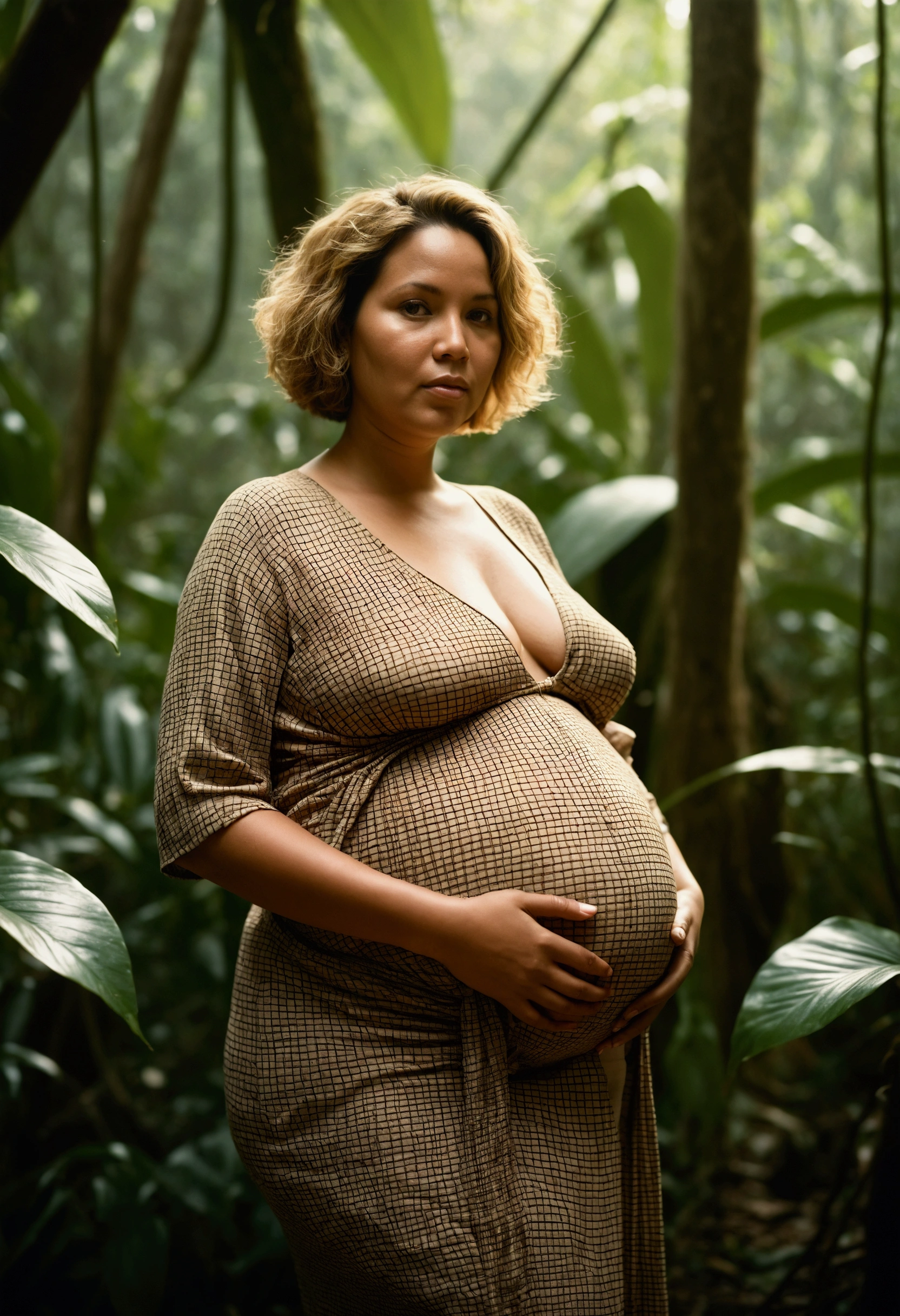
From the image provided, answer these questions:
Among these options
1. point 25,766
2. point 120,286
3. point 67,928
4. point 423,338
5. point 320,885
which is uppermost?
point 423,338

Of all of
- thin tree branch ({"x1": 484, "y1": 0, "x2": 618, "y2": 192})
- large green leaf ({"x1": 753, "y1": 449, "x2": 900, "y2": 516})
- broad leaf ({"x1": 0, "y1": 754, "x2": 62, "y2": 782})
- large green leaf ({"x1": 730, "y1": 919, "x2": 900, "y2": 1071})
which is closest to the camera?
large green leaf ({"x1": 730, "y1": 919, "x2": 900, "y2": 1071})

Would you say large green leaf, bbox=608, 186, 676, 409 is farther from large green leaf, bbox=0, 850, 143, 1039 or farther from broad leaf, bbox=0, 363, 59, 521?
large green leaf, bbox=0, 850, 143, 1039

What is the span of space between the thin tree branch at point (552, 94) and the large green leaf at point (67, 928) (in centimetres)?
120

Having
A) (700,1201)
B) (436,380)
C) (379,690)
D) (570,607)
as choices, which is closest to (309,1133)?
(379,690)

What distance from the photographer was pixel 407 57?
66.4 inches

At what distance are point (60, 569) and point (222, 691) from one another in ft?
0.49

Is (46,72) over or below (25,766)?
over

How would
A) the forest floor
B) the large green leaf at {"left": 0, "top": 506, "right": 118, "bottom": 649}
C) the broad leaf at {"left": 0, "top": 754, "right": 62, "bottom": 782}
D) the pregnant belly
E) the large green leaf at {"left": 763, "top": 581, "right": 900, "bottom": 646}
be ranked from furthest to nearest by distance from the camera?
the large green leaf at {"left": 763, "top": 581, "right": 900, "bottom": 646}, the broad leaf at {"left": 0, "top": 754, "right": 62, "bottom": 782}, the forest floor, the pregnant belly, the large green leaf at {"left": 0, "top": 506, "right": 118, "bottom": 649}

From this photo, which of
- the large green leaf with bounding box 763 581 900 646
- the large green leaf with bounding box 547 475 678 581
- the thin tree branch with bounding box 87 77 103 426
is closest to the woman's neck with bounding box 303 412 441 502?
the large green leaf with bounding box 547 475 678 581

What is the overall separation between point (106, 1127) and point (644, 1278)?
3.16 ft

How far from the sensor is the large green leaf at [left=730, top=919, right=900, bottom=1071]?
94 centimetres

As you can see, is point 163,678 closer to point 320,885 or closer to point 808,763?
point 808,763

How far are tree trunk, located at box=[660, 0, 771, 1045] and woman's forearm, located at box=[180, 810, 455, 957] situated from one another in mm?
957

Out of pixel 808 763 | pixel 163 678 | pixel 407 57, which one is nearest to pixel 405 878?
pixel 808 763
